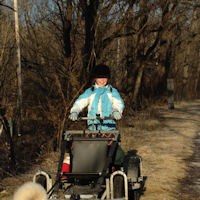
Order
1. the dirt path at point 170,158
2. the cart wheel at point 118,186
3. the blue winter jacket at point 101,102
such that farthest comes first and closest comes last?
the dirt path at point 170,158, the blue winter jacket at point 101,102, the cart wheel at point 118,186

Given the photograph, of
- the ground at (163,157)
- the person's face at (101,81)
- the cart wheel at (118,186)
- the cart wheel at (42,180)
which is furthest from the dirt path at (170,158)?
the person's face at (101,81)

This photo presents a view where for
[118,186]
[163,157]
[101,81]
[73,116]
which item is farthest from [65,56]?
[118,186]

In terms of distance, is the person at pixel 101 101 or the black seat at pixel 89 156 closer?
the black seat at pixel 89 156

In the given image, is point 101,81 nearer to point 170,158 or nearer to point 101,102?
point 101,102

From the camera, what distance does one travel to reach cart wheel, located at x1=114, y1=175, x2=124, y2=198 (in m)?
4.77

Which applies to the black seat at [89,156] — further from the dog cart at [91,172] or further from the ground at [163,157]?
the ground at [163,157]

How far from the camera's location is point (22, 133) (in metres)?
17.2

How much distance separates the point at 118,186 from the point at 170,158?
4122 mm

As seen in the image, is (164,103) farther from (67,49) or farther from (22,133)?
(67,49)

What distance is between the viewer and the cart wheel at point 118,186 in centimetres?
477

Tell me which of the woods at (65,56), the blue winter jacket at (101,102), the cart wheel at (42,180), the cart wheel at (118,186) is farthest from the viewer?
the woods at (65,56)

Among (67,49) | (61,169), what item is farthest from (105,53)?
(61,169)

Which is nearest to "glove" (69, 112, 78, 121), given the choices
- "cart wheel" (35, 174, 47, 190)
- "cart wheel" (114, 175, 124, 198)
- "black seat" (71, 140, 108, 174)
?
"black seat" (71, 140, 108, 174)

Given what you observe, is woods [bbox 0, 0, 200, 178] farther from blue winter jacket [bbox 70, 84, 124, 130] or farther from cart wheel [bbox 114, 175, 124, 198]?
cart wheel [bbox 114, 175, 124, 198]
